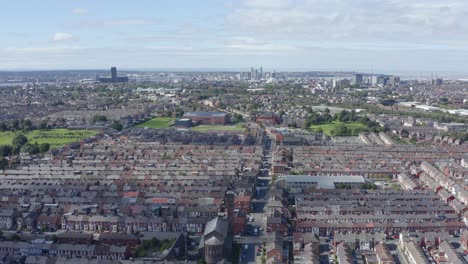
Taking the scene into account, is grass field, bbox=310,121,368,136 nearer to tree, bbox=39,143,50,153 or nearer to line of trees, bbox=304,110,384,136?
line of trees, bbox=304,110,384,136

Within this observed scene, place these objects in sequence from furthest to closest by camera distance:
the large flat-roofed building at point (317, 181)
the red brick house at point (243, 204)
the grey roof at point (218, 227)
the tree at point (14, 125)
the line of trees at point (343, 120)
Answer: the tree at point (14, 125) → the line of trees at point (343, 120) → the large flat-roofed building at point (317, 181) → the red brick house at point (243, 204) → the grey roof at point (218, 227)

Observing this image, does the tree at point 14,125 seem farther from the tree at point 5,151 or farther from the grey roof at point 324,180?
the grey roof at point 324,180

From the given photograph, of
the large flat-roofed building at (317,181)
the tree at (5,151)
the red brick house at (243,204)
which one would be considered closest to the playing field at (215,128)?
the tree at (5,151)

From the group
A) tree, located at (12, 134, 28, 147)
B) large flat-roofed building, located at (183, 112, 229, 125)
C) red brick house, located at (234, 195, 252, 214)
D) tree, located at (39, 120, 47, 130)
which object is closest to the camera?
red brick house, located at (234, 195, 252, 214)

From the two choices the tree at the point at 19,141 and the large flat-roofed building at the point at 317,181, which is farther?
the tree at the point at 19,141

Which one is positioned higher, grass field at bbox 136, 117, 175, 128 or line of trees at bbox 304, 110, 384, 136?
line of trees at bbox 304, 110, 384, 136

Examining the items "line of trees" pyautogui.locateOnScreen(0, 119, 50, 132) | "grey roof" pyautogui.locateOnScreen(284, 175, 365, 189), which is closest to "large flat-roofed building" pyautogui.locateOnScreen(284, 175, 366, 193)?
"grey roof" pyautogui.locateOnScreen(284, 175, 365, 189)

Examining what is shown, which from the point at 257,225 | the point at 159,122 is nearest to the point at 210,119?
the point at 159,122
